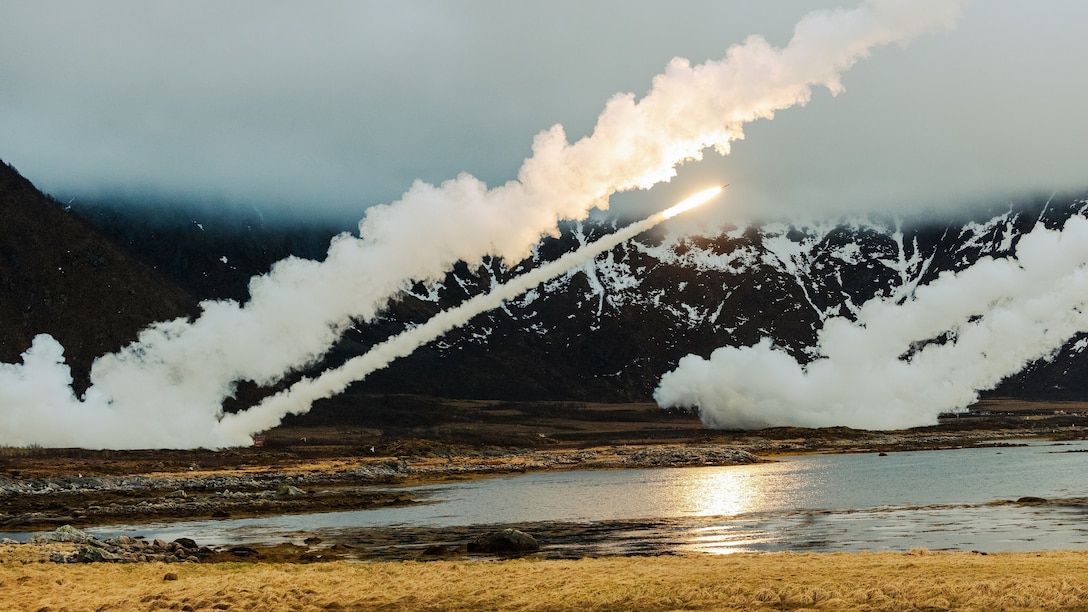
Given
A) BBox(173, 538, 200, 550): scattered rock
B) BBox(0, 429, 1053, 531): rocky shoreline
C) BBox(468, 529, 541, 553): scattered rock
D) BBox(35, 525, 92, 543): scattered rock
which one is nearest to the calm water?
BBox(468, 529, 541, 553): scattered rock

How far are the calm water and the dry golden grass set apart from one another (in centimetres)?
1107

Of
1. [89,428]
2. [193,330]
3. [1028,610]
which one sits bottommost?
[1028,610]

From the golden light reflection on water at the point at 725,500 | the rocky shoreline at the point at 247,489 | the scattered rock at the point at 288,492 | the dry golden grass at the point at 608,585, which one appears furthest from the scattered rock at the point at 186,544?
the scattered rock at the point at 288,492

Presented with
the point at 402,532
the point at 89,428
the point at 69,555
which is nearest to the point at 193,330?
the point at 89,428

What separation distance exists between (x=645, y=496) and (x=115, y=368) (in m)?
101

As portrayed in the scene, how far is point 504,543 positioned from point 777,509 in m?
29.5

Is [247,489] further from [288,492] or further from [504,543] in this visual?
[504,543]

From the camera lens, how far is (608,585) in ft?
121

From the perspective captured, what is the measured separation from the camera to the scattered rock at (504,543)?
5425 cm

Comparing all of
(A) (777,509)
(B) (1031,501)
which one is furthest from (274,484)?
(B) (1031,501)

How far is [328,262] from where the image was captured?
382ft

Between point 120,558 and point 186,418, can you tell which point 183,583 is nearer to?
point 120,558

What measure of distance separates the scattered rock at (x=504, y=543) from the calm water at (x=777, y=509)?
194 inches

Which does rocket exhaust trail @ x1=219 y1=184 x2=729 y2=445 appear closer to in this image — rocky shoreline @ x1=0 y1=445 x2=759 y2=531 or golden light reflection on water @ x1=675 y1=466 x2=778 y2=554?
rocky shoreline @ x1=0 y1=445 x2=759 y2=531
